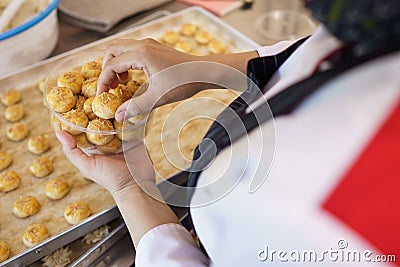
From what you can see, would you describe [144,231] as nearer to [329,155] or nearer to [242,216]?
[242,216]

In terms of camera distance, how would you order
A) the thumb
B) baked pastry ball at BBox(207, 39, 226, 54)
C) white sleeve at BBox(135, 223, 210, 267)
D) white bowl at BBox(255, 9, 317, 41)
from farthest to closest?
white bowl at BBox(255, 9, 317, 41)
baked pastry ball at BBox(207, 39, 226, 54)
the thumb
white sleeve at BBox(135, 223, 210, 267)

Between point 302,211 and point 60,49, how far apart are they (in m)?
1.06

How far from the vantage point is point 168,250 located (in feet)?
2.36

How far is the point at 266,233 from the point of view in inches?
22.7

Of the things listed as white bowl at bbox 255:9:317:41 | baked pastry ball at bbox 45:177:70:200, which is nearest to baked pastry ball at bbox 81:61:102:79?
baked pastry ball at bbox 45:177:70:200

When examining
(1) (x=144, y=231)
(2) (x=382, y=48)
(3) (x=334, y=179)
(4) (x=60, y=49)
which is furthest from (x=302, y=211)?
(4) (x=60, y=49)

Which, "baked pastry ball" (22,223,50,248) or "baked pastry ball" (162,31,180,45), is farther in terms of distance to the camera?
"baked pastry ball" (162,31,180,45)

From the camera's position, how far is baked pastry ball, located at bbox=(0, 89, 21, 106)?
1.18 meters

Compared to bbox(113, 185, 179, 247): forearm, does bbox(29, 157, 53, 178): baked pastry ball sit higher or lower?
lower

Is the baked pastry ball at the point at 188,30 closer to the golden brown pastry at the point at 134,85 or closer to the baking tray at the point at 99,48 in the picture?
the baking tray at the point at 99,48

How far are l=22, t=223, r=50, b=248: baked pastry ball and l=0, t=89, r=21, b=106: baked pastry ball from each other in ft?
1.24

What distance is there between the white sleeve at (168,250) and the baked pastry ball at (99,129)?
8.9 inches

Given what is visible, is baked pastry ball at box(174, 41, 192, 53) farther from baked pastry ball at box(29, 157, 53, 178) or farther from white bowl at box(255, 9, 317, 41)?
baked pastry ball at box(29, 157, 53, 178)

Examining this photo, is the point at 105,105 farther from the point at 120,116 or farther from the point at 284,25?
the point at 284,25
